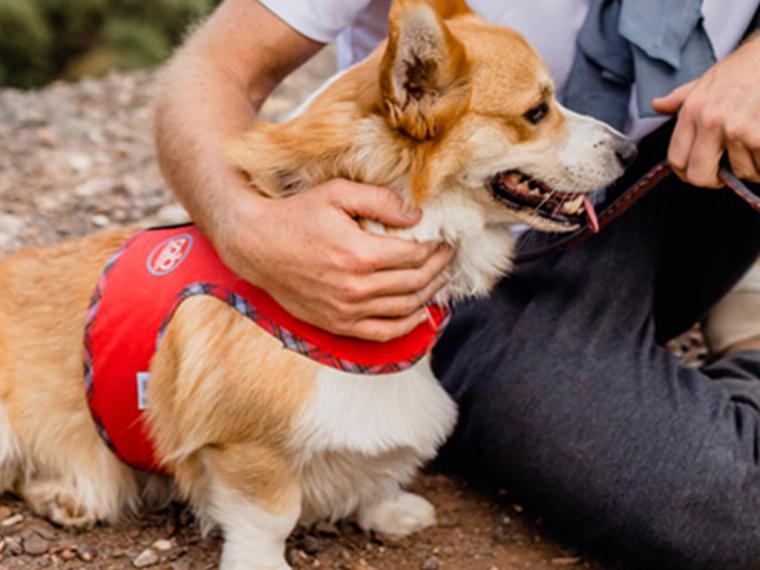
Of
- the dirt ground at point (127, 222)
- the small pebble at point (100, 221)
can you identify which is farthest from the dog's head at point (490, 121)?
the small pebble at point (100, 221)

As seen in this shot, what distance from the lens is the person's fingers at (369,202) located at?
74.1 inches

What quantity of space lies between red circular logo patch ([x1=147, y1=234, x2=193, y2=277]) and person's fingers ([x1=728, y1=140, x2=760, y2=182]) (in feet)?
3.46

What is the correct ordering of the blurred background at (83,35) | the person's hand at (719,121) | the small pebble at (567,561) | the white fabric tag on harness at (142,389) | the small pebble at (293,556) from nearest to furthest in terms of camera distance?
the person's hand at (719,121), the white fabric tag on harness at (142,389), the small pebble at (293,556), the small pebble at (567,561), the blurred background at (83,35)

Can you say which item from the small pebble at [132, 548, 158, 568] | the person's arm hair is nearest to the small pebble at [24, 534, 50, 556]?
the small pebble at [132, 548, 158, 568]

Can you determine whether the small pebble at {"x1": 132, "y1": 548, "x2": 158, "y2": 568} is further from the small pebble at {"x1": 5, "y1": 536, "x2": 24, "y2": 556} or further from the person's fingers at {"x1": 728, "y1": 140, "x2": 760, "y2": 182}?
the person's fingers at {"x1": 728, "y1": 140, "x2": 760, "y2": 182}

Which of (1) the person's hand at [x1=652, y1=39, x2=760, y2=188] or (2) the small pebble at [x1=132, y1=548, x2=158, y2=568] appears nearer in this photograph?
(1) the person's hand at [x1=652, y1=39, x2=760, y2=188]

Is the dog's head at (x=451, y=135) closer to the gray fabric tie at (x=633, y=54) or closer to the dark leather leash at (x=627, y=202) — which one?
the dark leather leash at (x=627, y=202)

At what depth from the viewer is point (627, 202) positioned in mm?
2350

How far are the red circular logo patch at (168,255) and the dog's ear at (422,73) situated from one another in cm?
56

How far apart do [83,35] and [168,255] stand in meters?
8.13

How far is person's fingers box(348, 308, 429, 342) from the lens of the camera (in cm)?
199

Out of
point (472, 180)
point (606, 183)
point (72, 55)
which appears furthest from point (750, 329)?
point (72, 55)

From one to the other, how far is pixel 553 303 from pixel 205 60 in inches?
37.2

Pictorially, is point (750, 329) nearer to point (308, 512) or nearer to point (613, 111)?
point (613, 111)
